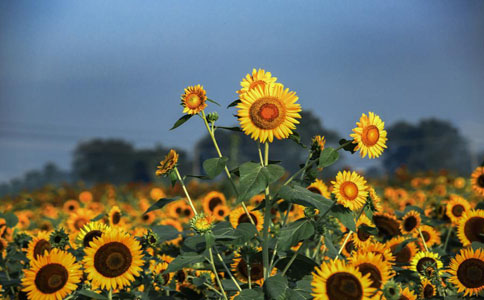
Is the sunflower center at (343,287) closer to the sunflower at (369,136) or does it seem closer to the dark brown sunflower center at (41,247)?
the sunflower at (369,136)

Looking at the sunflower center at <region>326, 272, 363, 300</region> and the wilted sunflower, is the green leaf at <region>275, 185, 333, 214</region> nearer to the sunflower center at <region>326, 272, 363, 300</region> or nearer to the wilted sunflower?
the sunflower center at <region>326, 272, 363, 300</region>

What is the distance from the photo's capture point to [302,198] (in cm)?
164

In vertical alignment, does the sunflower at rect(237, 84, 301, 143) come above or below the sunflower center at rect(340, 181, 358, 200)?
above

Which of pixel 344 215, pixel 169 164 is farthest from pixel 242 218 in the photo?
pixel 344 215

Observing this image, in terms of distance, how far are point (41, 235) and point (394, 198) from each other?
13.6ft

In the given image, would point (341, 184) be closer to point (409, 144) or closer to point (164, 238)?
point (164, 238)

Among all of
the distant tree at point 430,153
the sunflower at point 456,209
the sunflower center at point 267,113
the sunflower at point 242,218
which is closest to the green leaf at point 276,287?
the sunflower center at point 267,113

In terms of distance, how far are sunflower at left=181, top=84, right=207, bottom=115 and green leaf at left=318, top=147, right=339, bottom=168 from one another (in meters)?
0.43

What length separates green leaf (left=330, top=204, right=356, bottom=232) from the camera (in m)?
1.68

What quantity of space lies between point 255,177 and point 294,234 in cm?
22

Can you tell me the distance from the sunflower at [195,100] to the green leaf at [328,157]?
432 millimetres

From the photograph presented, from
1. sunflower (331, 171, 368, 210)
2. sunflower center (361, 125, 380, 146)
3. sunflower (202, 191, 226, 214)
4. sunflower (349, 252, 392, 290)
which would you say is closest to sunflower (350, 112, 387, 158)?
sunflower center (361, 125, 380, 146)

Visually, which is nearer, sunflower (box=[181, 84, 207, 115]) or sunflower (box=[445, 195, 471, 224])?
sunflower (box=[181, 84, 207, 115])

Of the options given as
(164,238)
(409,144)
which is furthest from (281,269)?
(409,144)
